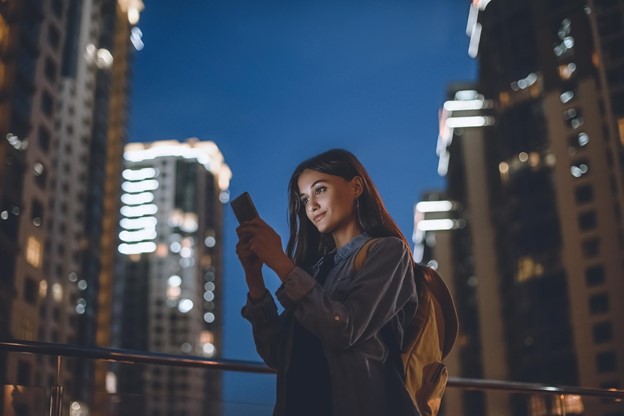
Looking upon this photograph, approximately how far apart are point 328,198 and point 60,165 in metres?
55.8

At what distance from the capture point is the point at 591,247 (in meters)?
48.7

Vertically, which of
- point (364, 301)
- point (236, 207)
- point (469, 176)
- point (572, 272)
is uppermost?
point (469, 176)

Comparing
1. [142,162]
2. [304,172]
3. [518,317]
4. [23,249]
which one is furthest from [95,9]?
[304,172]

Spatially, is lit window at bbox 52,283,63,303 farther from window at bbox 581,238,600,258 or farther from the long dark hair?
the long dark hair

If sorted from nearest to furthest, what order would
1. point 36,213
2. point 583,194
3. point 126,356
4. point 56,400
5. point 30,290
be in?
point 56,400
point 126,356
point 30,290
point 36,213
point 583,194

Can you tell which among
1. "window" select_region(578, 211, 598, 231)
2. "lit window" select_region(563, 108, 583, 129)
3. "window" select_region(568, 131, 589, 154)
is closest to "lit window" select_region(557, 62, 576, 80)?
"lit window" select_region(563, 108, 583, 129)

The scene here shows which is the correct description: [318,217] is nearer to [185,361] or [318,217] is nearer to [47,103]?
[185,361]

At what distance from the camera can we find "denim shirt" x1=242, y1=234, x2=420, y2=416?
6.77ft

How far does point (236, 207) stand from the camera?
87.4 inches

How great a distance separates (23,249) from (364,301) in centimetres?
3785

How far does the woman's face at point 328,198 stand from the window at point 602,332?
4610 centimetres

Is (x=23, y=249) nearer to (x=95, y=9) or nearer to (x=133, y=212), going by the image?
(x=95, y=9)

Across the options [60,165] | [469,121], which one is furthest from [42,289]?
[469,121]

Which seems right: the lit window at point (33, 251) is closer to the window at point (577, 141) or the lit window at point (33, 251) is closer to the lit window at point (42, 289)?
the lit window at point (42, 289)
